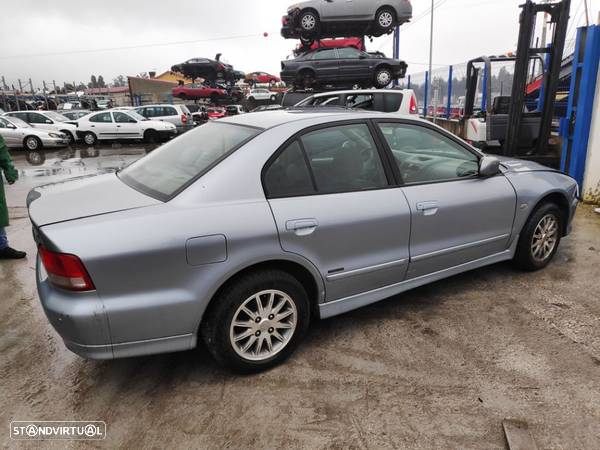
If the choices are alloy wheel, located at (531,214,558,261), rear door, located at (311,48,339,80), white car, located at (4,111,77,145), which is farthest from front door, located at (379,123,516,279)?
white car, located at (4,111,77,145)

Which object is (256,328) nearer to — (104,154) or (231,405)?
(231,405)

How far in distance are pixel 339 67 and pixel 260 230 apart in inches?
504

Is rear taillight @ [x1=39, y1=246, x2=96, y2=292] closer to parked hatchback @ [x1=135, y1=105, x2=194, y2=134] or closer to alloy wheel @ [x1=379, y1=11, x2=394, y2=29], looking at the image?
alloy wheel @ [x1=379, y1=11, x2=394, y2=29]

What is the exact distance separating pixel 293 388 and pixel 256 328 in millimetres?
405

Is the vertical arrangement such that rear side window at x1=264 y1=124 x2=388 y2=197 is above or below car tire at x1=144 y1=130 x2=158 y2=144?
above

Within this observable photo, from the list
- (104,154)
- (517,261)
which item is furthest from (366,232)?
(104,154)

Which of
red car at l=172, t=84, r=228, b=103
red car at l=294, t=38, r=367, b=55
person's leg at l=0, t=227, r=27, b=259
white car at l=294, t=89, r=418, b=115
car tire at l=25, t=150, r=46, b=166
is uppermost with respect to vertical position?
red car at l=294, t=38, r=367, b=55

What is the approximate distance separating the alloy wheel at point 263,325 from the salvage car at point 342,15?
47.0 ft

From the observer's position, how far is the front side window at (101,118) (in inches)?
684

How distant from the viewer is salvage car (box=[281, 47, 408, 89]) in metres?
14.1

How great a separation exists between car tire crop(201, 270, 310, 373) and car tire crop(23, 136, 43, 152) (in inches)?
633

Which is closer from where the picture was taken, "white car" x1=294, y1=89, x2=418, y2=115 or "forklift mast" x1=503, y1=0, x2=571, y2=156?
"forklift mast" x1=503, y1=0, x2=571, y2=156

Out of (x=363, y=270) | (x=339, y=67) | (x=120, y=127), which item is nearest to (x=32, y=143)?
(x=120, y=127)

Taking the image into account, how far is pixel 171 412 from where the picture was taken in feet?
7.84
